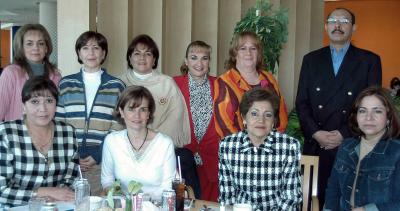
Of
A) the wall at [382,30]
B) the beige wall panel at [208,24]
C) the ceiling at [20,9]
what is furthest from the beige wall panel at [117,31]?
the wall at [382,30]

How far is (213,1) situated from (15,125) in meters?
3.47

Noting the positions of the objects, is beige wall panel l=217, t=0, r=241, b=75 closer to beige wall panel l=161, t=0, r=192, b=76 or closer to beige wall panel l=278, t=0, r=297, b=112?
beige wall panel l=161, t=0, r=192, b=76

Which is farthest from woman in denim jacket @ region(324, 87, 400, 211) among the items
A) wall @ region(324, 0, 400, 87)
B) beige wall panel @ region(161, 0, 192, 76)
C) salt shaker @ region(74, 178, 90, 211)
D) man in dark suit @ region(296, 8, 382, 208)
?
wall @ region(324, 0, 400, 87)

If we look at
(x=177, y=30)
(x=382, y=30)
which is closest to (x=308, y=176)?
(x=177, y=30)

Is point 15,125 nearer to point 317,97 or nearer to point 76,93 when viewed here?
point 76,93

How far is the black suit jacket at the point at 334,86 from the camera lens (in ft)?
11.7

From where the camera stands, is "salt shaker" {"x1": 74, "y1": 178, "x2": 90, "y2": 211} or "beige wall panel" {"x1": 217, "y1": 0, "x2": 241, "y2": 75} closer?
"salt shaker" {"x1": 74, "y1": 178, "x2": 90, "y2": 211}

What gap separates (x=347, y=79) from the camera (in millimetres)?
3568

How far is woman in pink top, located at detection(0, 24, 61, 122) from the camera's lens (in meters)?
3.38

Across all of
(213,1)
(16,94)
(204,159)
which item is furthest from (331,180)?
(213,1)

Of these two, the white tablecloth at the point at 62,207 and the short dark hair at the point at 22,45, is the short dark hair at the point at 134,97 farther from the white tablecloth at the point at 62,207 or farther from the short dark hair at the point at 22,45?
the short dark hair at the point at 22,45

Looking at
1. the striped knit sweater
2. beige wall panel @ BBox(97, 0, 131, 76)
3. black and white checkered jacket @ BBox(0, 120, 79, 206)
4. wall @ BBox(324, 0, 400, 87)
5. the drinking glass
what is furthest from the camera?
wall @ BBox(324, 0, 400, 87)

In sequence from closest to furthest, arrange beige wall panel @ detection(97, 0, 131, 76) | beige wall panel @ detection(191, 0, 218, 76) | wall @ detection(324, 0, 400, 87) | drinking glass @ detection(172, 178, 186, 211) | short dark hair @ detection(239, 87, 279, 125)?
drinking glass @ detection(172, 178, 186, 211) → short dark hair @ detection(239, 87, 279, 125) → beige wall panel @ detection(97, 0, 131, 76) → beige wall panel @ detection(191, 0, 218, 76) → wall @ detection(324, 0, 400, 87)

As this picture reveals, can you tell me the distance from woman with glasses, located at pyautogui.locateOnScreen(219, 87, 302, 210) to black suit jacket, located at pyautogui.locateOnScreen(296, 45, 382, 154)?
998 millimetres
